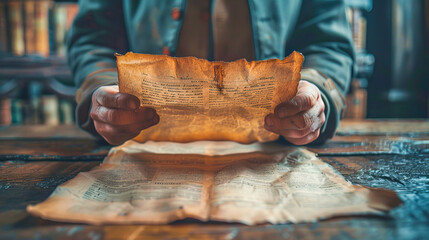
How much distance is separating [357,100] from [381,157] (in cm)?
208

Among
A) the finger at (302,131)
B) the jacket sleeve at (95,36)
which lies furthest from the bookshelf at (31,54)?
the finger at (302,131)

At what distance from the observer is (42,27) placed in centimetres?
221

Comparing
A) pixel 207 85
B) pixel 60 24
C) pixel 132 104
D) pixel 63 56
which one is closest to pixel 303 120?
pixel 207 85

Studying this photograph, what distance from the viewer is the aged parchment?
0.30 m

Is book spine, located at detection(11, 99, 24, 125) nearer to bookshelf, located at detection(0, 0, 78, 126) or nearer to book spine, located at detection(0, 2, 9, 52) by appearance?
bookshelf, located at detection(0, 0, 78, 126)

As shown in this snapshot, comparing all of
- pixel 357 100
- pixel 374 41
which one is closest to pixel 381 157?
pixel 357 100

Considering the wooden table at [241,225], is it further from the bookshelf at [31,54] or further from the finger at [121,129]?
the bookshelf at [31,54]

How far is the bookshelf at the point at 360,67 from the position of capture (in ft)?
7.73

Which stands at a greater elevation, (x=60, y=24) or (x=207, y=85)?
(x=60, y=24)

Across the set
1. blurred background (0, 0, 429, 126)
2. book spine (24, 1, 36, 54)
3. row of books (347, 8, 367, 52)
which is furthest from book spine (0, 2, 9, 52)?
row of books (347, 8, 367, 52)

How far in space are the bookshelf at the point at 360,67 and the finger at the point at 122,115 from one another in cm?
229

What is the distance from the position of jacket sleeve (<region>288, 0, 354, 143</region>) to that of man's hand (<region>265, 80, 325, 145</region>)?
286mm

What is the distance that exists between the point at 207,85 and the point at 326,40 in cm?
64

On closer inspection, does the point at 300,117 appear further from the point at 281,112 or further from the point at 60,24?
the point at 60,24
